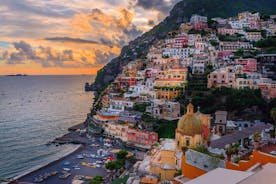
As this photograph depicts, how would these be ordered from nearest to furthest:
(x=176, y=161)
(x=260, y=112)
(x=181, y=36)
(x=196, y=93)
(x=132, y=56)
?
(x=176, y=161), (x=260, y=112), (x=196, y=93), (x=181, y=36), (x=132, y=56)

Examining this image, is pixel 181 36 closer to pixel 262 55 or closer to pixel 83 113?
pixel 262 55

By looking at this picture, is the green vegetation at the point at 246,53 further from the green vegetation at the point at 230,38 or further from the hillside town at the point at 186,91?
the green vegetation at the point at 230,38

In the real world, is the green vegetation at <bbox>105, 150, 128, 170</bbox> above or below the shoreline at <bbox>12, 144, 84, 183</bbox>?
above

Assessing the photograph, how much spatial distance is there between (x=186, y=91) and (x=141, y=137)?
13.9 m

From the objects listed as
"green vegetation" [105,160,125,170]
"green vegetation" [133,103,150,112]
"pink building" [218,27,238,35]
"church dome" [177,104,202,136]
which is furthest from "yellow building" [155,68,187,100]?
"church dome" [177,104,202,136]

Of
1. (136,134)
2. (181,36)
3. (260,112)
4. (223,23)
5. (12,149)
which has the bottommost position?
(12,149)

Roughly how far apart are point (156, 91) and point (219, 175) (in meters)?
53.0

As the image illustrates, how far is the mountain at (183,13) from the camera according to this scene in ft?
394

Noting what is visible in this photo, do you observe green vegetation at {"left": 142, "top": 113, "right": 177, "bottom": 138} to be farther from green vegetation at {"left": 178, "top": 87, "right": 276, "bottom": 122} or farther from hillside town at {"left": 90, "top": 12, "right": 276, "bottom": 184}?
green vegetation at {"left": 178, "top": 87, "right": 276, "bottom": 122}

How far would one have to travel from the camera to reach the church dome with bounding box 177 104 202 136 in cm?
3155

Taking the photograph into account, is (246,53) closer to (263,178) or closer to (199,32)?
(199,32)

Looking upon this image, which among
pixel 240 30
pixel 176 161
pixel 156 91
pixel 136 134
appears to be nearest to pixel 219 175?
pixel 176 161

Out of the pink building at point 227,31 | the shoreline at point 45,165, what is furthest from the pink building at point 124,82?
the pink building at point 227,31

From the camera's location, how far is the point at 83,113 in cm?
9631
